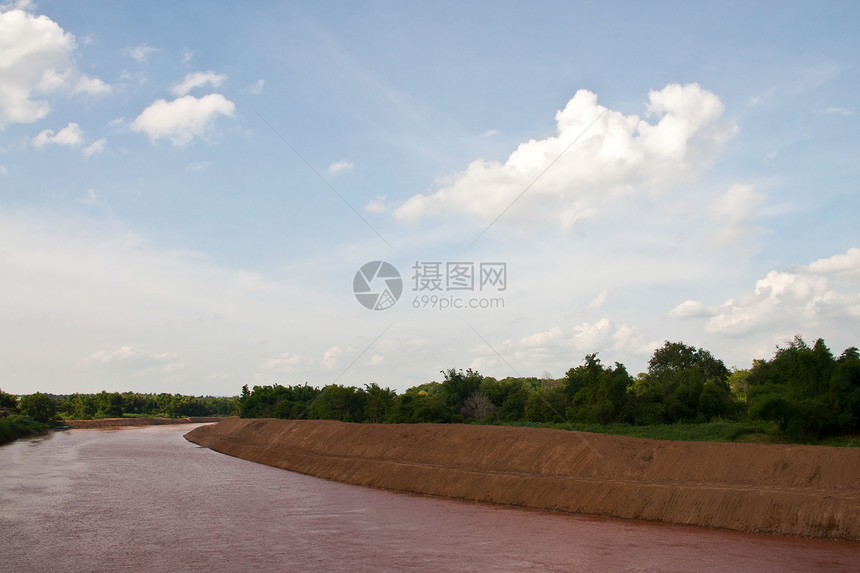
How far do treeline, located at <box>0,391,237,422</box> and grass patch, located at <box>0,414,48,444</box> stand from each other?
13.5 feet

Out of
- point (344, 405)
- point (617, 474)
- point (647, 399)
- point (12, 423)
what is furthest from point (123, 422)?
point (617, 474)

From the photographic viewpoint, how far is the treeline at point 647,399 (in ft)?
112

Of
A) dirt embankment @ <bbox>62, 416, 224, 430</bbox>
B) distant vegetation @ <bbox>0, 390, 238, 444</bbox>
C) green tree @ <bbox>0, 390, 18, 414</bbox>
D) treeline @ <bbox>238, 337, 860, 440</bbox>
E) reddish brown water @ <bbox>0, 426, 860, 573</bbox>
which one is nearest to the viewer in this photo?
reddish brown water @ <bbox>0, 426, 860, 573</bbox>

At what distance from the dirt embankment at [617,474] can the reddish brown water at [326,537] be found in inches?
54.6

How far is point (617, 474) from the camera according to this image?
1308 inches

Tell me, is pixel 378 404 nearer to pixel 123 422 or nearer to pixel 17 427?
pixel 17 427

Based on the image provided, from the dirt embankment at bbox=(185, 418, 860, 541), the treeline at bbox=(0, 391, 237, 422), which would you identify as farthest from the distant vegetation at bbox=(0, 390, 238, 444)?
the dirt embankment at bbox=(185, 418, 860, 541)

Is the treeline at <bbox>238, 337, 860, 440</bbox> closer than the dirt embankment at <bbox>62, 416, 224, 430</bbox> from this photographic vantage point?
Yes

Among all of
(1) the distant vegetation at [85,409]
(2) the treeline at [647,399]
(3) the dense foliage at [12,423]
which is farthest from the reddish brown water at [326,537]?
(1) the distant vegetation at [85,409]

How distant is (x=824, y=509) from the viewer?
80.2ft

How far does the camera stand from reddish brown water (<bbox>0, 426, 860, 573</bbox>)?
68.7 feet

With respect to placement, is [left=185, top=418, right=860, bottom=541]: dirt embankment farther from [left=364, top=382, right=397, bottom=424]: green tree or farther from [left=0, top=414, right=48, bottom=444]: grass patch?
[left=0, top=414, right=48, bottom=444]: grass patch

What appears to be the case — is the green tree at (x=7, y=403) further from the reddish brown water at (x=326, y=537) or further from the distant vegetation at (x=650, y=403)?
the reddish brown water at (x=326, y=537)

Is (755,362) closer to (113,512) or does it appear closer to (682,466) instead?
(682,466)
